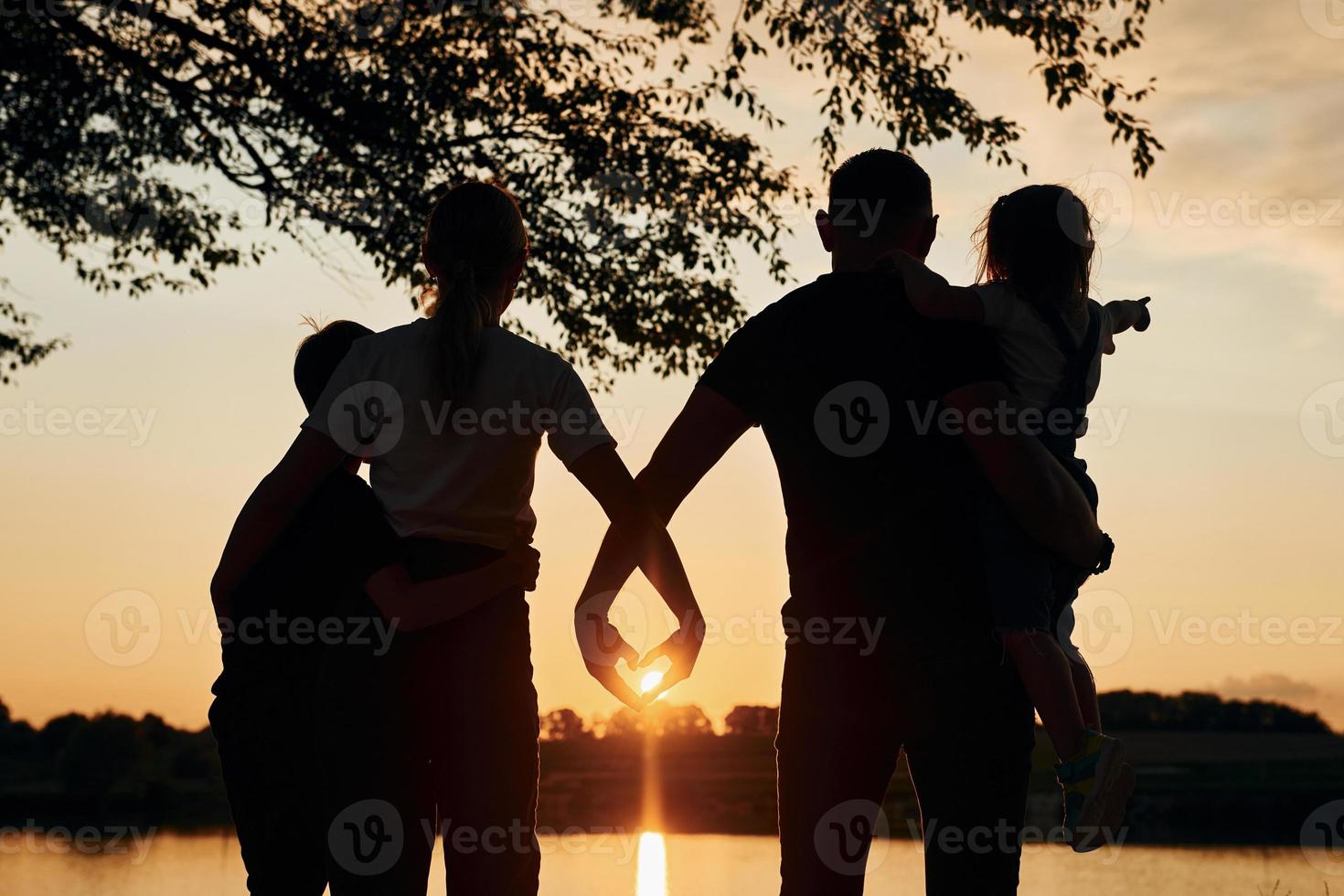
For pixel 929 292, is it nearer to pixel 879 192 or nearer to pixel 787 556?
pixel 879 192

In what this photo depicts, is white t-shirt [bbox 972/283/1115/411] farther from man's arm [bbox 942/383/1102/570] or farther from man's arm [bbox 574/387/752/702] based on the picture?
man's arm [bbox 574/387/752/702]

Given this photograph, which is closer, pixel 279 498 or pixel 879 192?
pixel 879 192

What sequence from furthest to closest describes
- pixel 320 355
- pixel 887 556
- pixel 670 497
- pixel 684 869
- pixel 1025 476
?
pixel 684 869
pixel 320 355
pixel 670 497
pixel 1025 476
pixel 887 556

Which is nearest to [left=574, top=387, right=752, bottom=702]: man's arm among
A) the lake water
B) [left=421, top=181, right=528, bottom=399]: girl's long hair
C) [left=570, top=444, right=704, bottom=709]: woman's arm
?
[left=570, top=444, right=704, bottom=709]: woman's arm

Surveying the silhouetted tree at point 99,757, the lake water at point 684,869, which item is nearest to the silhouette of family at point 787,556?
the lake water at point 684,869

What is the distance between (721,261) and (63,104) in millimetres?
5885

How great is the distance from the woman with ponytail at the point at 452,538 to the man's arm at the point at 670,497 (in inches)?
5.4

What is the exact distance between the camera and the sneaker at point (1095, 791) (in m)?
3.33

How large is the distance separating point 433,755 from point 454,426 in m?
0.75

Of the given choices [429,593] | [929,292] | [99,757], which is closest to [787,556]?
[929,292]

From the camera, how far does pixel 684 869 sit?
250 feet

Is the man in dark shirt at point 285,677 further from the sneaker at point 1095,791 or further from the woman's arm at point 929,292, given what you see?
the sneaker at point 1095,791

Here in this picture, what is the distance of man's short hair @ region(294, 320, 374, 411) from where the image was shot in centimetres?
376

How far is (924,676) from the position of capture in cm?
280
